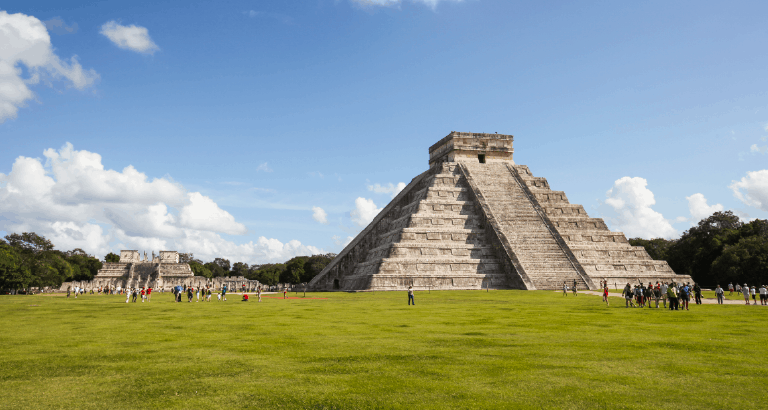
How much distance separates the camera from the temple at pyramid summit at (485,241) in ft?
110

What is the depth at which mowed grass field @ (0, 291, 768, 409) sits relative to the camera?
633cm

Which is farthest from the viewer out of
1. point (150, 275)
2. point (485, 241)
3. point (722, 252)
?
point (150, 275)

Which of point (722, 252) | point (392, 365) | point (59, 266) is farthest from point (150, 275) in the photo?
point (392, 365)

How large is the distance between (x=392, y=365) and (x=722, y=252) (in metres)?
46.9

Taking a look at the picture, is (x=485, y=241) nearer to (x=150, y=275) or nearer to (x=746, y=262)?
(x=746, y=262)

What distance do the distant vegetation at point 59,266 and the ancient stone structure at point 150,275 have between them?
17.3ft

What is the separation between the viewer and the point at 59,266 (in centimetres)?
7006

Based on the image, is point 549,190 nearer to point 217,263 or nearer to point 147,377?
point 147,377

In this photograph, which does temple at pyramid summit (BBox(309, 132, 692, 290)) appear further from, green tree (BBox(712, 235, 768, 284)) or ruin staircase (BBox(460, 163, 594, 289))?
green tree (BBox(712, 235, 768, 284))

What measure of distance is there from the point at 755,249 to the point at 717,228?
549 inches

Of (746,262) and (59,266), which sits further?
(59,266)

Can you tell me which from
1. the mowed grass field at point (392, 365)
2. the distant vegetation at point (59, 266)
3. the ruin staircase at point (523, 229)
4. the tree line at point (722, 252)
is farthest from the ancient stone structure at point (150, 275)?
the mowed grass field at point (392, 365)

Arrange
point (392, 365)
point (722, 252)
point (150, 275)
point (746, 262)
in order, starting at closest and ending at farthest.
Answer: point (392, 365)
point (746, 262)
point (722, 252)
point (150, 275)

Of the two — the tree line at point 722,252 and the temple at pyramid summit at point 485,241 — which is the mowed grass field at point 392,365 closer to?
the temple at pyramid summit at point 485,241
